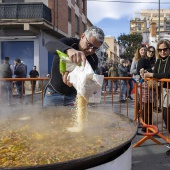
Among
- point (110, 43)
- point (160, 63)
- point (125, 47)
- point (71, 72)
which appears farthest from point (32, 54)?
point (110, 43)

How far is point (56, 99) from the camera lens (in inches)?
116

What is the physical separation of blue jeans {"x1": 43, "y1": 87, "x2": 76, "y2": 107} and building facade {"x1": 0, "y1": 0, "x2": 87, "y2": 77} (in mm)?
12349

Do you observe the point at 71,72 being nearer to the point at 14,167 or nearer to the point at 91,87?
the point at 91,87

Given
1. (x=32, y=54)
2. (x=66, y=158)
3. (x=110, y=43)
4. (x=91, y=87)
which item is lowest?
(x=66, y=158)

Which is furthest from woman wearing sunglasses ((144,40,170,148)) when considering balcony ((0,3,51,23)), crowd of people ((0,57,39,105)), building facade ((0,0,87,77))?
balcony ((0,3,51,23))

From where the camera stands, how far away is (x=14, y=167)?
1224 mm

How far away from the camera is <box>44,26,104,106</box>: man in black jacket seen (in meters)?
2.15

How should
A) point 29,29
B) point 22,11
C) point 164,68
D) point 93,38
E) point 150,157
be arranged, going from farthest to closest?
1. point 22,11
2. point 29,29
3. point 164,68
4. point 150,157
5. point 93,38

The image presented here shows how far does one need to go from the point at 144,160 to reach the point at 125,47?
1842 inches

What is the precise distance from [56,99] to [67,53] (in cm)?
112

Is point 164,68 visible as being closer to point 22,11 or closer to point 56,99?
point 56,99

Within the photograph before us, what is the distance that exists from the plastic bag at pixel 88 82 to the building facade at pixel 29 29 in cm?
1352

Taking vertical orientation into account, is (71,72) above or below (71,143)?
above

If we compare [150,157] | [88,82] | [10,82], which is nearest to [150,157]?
[150,157]
